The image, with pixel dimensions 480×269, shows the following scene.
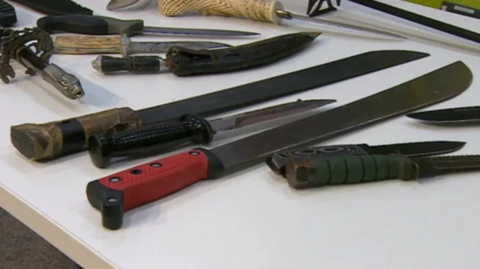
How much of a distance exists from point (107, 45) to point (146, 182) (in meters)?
0.36

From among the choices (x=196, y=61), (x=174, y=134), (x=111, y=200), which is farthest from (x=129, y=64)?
(x=111, y=200)

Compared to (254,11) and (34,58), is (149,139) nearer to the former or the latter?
(34,58)

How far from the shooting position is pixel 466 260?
49cm

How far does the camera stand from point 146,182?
506 millimetres

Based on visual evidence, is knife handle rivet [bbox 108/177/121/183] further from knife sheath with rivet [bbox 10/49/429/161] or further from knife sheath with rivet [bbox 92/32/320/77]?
knife sheath with rivet [bbox 92/32/320/77]

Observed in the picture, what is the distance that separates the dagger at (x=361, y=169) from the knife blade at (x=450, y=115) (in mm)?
103

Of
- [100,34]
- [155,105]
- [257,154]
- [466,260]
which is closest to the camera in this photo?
[466,260]

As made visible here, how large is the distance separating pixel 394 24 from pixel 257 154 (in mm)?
553

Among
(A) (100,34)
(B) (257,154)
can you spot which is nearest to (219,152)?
(B) (257,154)

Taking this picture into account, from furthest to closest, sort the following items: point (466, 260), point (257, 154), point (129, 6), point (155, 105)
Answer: point (129, 6) < point (155, 105) < point (257, 154) < point (466, 260)

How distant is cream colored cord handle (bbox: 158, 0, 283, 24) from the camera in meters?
0.97

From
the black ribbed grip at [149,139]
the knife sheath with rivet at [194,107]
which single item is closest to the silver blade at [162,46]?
the knife sheath with rivet at [194,107]

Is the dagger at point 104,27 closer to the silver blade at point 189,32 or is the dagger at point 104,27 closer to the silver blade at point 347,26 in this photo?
the silver blade at point 189,32

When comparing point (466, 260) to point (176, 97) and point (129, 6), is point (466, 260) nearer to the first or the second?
point (176, 97)
